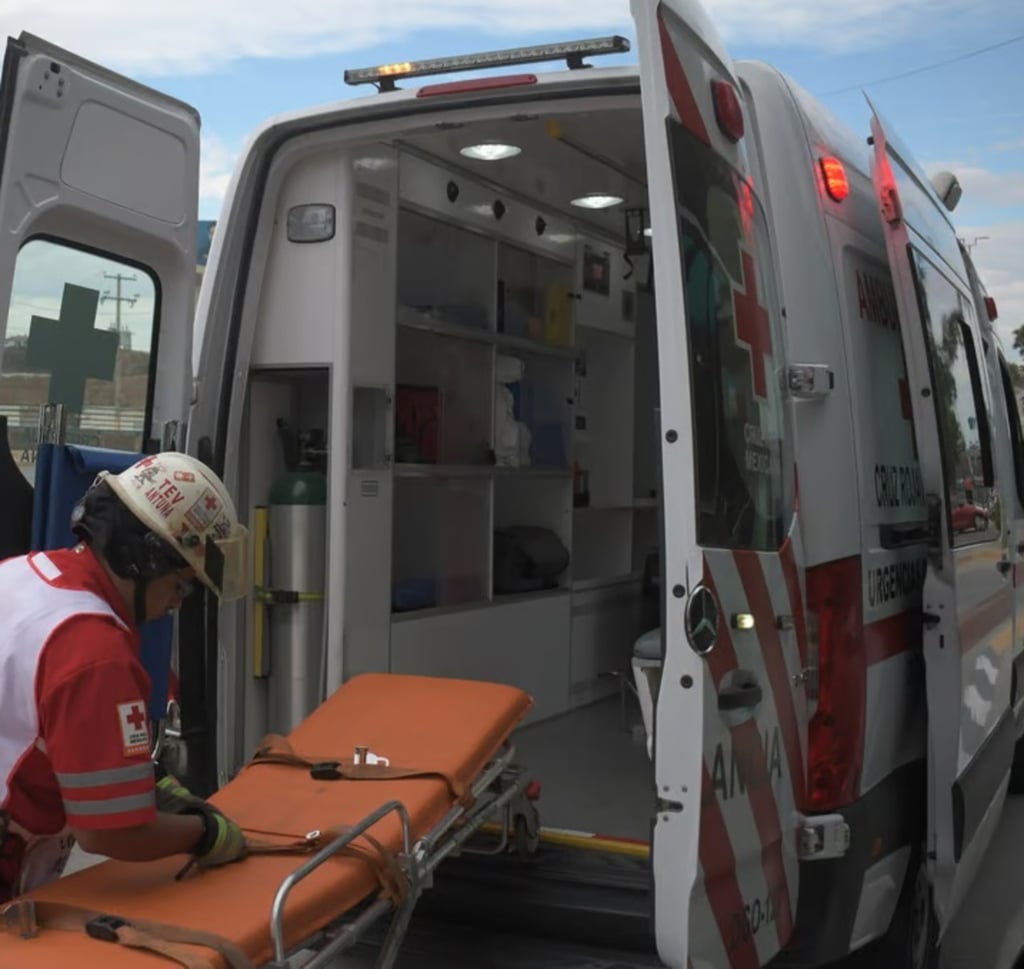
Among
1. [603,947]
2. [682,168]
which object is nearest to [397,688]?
[603,947]

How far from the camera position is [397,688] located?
3.64m

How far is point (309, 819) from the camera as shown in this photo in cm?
280

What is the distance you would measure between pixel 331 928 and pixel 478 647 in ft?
9.17

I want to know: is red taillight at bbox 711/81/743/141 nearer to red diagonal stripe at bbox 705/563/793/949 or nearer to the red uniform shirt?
red diagonal stripe at bbox 705/563/793/949

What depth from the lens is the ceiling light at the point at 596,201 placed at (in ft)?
19.2

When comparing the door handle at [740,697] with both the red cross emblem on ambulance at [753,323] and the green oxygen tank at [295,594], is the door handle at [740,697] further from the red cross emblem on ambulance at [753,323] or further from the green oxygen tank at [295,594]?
the green oxygen tank at [295,594]

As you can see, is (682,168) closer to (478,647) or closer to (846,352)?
(846,352)

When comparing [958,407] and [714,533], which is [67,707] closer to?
[714,533]

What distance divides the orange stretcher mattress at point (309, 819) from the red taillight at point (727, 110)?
158 centimetres

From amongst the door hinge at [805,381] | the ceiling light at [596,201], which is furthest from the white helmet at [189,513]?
the ceiling light at [596,201]

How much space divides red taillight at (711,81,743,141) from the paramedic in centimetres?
128

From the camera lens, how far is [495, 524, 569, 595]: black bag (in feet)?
18.7

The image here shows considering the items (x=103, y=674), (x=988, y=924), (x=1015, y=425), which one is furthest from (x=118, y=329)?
(x=1015, y=425)

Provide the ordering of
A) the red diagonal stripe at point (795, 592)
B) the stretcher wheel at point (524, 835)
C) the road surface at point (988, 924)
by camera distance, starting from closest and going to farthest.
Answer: the red diagonal stripe at point (795, 592), the road surface at point (988, 924), the stretcher wheel at point (524, 835)
